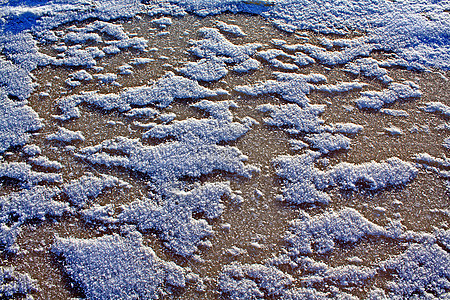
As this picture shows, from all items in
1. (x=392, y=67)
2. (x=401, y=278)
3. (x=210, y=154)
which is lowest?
(x=401, y=278)

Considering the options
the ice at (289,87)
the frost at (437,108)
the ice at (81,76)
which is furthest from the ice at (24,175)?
the frost at (437,108)

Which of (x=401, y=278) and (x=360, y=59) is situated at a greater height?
(x=360, y=59)

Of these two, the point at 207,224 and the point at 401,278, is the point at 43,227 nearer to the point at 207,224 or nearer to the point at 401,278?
the point at 207,224

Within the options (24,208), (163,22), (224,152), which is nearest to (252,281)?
(224,152)

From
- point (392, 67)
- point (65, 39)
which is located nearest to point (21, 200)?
point (65, 39)

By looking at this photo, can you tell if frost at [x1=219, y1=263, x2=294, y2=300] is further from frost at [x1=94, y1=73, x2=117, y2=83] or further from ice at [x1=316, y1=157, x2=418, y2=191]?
frost at [x1=94, y1=73, x2=117, y2=83]

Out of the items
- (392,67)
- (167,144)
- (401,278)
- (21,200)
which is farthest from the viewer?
(392,67)
